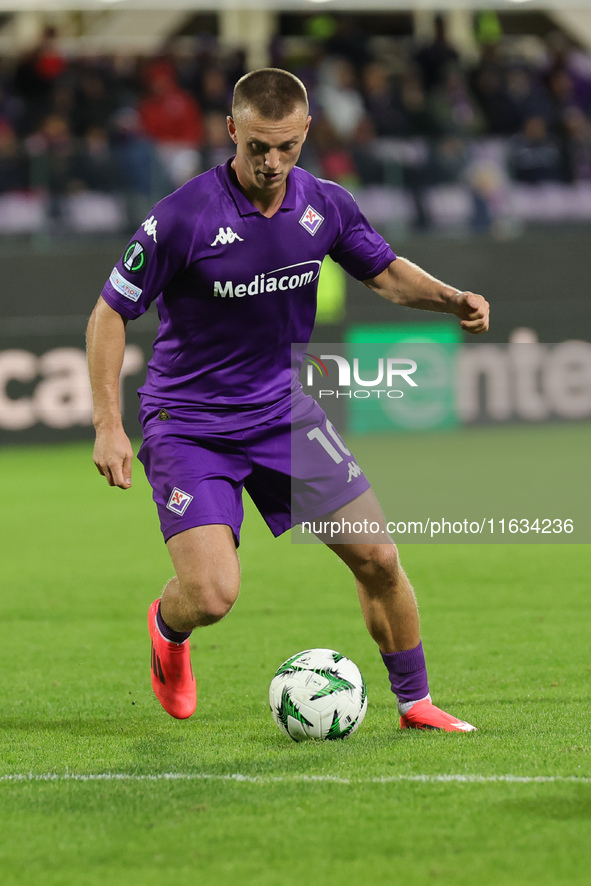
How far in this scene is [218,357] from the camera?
4.74 meters

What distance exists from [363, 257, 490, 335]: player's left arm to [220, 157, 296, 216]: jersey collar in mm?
506

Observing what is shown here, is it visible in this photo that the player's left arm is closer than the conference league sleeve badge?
No

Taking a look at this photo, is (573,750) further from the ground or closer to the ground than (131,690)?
further from the ground

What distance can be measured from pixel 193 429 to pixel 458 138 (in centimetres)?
1293

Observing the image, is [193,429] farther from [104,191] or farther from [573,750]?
[104,191]

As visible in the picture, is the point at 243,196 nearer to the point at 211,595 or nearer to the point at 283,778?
the point at 211,595

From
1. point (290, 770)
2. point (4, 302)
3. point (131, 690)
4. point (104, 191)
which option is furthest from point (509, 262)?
point (290, 770)

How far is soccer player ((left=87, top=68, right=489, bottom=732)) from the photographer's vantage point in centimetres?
451

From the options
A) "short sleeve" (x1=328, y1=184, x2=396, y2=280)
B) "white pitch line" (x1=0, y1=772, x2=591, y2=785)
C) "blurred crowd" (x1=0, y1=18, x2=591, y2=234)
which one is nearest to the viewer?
"white pitch line" (x1=0, y1=772, x2=591, y2=785)

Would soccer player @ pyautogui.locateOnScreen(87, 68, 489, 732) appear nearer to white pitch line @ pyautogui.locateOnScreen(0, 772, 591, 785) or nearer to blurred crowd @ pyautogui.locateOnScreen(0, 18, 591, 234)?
white pitch line @ pyautogui.locateOnScreen(0, 772, 591, 785)

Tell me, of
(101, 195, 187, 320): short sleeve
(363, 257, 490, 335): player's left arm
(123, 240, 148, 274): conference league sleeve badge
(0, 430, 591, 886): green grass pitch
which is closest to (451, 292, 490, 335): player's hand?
(363, 257, 490, 335): player's left arm

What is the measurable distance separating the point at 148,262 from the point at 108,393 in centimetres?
48

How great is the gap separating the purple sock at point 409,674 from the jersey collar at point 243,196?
5.60 ft

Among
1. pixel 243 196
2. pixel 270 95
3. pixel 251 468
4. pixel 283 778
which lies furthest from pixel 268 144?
pixel 283 778
